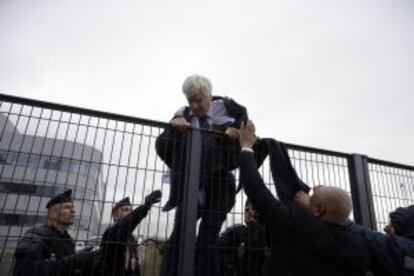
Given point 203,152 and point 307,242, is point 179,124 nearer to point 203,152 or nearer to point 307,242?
point 203,152

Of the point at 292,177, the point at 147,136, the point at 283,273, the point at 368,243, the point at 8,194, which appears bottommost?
the point at 283,273

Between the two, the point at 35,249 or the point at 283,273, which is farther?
the point at 35,249

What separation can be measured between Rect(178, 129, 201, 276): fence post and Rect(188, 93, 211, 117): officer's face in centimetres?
35

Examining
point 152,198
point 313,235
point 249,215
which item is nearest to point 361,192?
point 249,215

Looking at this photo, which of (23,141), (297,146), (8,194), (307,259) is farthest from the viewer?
(297,146)

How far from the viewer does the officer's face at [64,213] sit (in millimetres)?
2725

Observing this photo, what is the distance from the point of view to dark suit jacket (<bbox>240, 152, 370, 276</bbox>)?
209 cm

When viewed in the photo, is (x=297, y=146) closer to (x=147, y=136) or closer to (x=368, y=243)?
(x=368, y=243)

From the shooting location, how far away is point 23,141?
247 cm

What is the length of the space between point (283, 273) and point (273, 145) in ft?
3.58

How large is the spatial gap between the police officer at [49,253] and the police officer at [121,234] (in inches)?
4.7

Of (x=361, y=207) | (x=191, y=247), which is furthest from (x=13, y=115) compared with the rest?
(x=361, y=207)

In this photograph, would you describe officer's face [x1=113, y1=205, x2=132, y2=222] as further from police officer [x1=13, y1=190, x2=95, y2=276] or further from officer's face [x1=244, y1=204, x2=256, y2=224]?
officer's face [x1=244, y1=204, x2=256, y2=224]

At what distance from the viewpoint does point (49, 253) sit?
2514 millimetres
